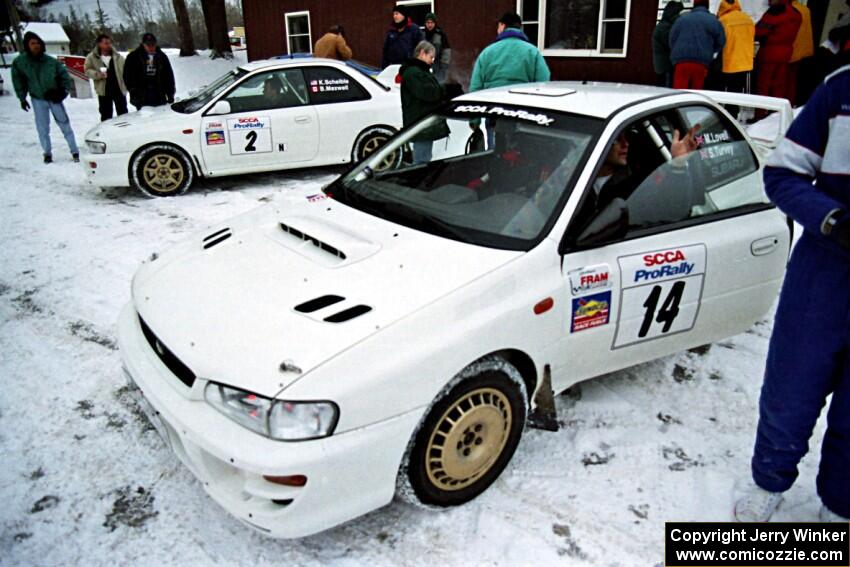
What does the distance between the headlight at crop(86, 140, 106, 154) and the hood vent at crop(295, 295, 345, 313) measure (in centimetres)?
567

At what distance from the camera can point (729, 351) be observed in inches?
158

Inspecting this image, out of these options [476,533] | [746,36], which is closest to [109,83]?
[746,36]

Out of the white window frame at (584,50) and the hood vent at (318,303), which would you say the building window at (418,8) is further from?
the hood vent at (318,303)

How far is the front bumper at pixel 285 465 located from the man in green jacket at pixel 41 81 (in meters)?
8.24

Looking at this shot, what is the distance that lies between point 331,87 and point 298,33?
9.98 metres

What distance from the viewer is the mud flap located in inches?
115

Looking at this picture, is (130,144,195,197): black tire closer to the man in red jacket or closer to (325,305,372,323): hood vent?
(325,305,372,323): hood vent

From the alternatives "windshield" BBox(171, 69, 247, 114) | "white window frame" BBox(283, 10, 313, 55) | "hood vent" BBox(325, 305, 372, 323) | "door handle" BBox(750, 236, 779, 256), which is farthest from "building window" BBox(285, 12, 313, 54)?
"hood vent" BBox(325, 305, 372, 323)

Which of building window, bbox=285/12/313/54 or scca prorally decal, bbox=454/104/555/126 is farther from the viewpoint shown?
building window, bbox=285/12/313/54

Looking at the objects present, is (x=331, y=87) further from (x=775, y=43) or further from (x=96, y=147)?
(x=775, y=43)

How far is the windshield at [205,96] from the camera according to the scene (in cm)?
738

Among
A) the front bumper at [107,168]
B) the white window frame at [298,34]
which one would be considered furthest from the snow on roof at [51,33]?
the front bumper at [107,168]

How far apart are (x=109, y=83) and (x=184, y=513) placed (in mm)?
9232

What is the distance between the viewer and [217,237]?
3311mm
